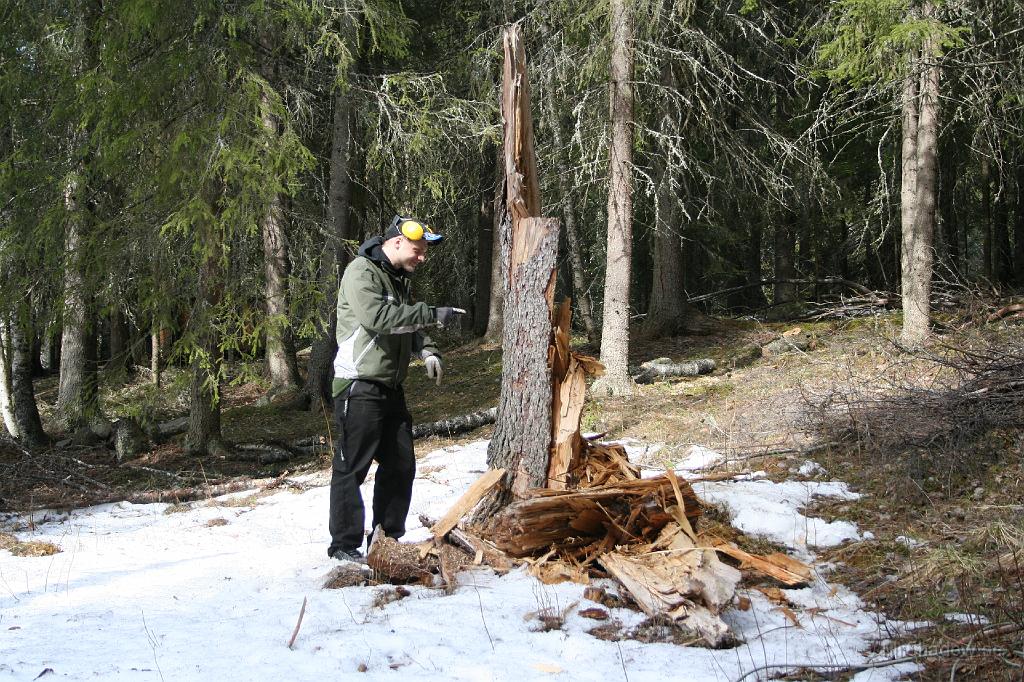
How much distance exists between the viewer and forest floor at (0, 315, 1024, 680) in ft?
13.5

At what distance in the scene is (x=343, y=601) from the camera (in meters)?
4.38

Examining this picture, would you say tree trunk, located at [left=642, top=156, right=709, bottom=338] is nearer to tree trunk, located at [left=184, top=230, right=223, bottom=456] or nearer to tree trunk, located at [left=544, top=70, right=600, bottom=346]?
tree trunk, located at [left=544, top=70, right=600, bottom=346]

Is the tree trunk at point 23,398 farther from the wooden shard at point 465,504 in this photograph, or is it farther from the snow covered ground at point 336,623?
the wooden shard at point 465,504

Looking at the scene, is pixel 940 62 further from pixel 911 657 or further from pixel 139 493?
pixel 139 493

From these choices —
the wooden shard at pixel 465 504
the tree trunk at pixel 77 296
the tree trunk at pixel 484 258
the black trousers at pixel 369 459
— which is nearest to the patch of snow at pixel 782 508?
the wooden shard at pixel 465 504

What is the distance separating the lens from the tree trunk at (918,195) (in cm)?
1037

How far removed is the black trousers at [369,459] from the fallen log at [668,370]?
7.06 metres

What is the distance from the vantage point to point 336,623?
13.3 ft

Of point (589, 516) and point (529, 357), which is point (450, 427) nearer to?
point (529, 357)

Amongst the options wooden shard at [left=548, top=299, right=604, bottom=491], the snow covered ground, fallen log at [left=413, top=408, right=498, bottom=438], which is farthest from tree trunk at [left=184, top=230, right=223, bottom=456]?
wooden shard at [left=548, top=299, right=604, bottom=491]

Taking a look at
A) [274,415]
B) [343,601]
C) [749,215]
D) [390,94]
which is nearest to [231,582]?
[343,601]

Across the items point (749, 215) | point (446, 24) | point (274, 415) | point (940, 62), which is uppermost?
point (446, 24)

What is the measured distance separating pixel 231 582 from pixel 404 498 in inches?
44.3

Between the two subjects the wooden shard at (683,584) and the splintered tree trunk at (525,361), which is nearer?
the wooden shard at (683,584)
